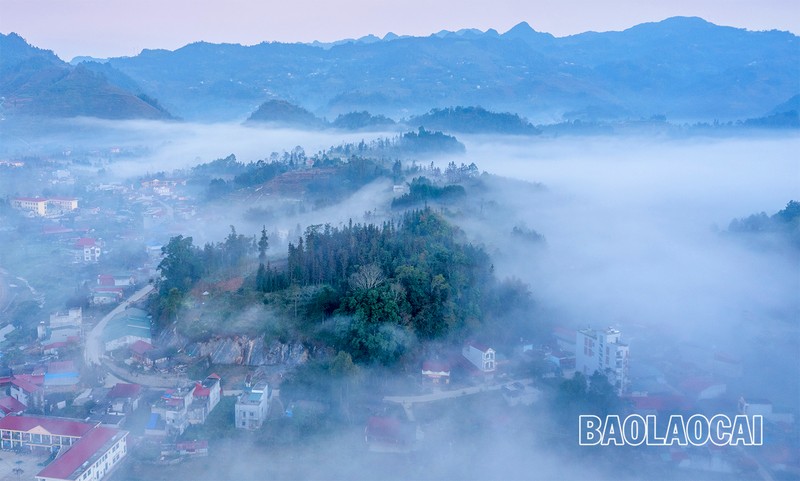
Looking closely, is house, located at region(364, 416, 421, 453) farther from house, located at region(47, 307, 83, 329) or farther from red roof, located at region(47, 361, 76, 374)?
house, located at region(47, 307, 83, 329)

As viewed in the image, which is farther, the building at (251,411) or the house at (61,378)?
the house at (61,378)

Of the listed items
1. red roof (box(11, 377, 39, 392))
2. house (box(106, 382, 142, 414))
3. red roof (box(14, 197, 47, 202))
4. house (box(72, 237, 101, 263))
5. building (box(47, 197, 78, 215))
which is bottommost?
house (box(106, 382, 142, 414))

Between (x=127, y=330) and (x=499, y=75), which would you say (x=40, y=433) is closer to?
(x=127, y=330)

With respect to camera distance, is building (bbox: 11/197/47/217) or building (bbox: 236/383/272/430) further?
building (bbox: 11/197/47/217)

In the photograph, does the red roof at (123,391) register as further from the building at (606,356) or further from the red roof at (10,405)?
the building at (606,356)

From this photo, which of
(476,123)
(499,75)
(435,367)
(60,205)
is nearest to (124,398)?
(435,367)

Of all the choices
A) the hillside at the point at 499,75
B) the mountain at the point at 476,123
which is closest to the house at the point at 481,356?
the mountain at the point at 476,123

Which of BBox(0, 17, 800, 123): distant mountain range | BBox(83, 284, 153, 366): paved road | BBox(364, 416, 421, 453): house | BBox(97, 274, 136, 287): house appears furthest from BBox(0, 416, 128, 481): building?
BBox(0, 17, 800, 123): distant mountain range
